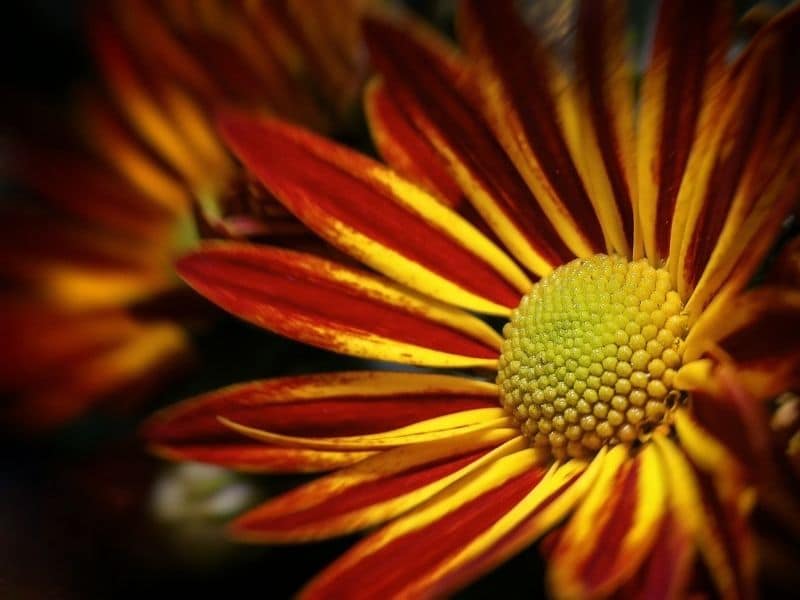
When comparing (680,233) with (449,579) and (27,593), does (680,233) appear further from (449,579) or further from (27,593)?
(27,593)

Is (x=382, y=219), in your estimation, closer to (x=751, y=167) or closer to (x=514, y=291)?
(x=514, y=291)

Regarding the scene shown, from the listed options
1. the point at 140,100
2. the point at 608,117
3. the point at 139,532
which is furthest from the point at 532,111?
the point at 140,100

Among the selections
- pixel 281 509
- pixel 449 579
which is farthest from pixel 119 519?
pixel 449 579

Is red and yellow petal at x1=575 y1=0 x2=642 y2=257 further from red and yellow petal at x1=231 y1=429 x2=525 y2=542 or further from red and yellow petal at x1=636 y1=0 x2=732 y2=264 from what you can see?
red and yellow petal at x1=231 y1=429 x2=525 y2=542

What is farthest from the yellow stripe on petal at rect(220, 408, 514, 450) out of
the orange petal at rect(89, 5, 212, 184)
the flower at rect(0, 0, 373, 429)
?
the orange petal at rect(89, 5, 212, 184)

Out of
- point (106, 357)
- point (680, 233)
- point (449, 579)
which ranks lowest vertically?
point (449, 579)

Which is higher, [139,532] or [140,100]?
[140,100]
